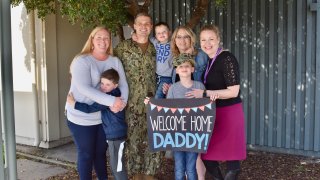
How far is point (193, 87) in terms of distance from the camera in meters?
4.50

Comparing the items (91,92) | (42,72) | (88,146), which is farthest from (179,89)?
(42,72)

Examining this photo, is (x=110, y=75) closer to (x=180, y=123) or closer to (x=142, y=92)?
(x=142, y=92)

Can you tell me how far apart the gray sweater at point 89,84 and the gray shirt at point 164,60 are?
42 centimetres

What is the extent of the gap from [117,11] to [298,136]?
3.38 metres

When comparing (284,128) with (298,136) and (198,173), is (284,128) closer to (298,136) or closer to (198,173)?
(298,136)

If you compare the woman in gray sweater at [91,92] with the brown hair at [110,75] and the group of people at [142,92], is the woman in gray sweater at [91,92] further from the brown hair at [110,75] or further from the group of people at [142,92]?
the brown hair at [110,75]

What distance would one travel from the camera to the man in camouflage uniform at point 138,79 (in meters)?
4.86

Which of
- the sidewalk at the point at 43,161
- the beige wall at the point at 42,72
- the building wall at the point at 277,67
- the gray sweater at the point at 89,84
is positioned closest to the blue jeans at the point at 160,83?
the gray sweater at the point at 89,84

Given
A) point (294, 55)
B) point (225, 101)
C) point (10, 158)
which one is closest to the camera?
point (10, 158)

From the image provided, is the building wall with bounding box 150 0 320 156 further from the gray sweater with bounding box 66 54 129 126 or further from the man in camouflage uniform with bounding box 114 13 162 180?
the gray sweater with bounding box 66 54 129 126

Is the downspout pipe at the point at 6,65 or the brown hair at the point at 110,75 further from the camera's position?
the brown hair at the point at 110,75

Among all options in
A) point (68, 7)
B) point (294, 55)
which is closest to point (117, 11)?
point (68, 7)

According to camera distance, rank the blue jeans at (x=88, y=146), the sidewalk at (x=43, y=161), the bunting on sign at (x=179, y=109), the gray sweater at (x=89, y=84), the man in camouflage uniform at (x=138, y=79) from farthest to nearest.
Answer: the sidewalk at (x=43, y=161) < the man in camouflage uniform at (x=138, y=79) < the blue jeans at (x=88, y=146) < the gray sweater at (x=89, y=84) < the bunting on sign at (x=179, y=109)

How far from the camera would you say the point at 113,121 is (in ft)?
15.4
